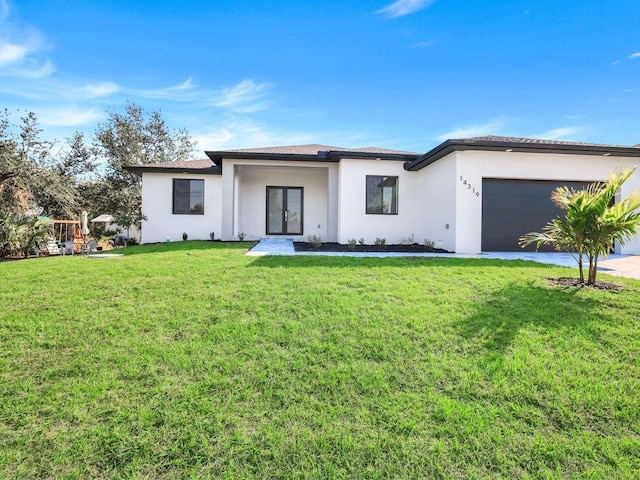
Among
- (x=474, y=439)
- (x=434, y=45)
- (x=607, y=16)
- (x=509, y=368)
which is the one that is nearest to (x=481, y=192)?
(x=434, y=45)

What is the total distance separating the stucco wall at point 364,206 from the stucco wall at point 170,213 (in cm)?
568

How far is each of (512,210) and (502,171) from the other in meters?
1.35

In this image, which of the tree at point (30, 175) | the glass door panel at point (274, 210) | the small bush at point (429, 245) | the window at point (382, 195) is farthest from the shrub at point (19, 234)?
the small bush at point (429, 245)

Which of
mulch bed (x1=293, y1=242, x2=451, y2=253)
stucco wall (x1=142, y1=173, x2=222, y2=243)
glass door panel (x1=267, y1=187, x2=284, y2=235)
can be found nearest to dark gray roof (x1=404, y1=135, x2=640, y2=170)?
mulch bed (x1=293, y1=242, x2=451, y2=253)

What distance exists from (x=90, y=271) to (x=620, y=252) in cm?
1526

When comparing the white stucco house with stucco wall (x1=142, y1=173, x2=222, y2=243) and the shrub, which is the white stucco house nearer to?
stucco wall (x1=142, y1=173, x2=222, y2=243)

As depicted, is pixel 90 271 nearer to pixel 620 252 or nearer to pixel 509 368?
pixel 509 368

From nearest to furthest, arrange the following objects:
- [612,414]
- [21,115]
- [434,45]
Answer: [612,414]
[434,45]
[21,115]

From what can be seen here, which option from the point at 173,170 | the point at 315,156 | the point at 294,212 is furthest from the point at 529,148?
the point at 173,170

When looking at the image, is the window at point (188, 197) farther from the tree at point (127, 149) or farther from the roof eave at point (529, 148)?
the tree at point (127, 149)

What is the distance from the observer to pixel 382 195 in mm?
12625

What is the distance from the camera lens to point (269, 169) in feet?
48.8

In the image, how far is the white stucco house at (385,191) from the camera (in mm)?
10023

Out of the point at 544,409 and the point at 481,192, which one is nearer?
the point at 544,409
